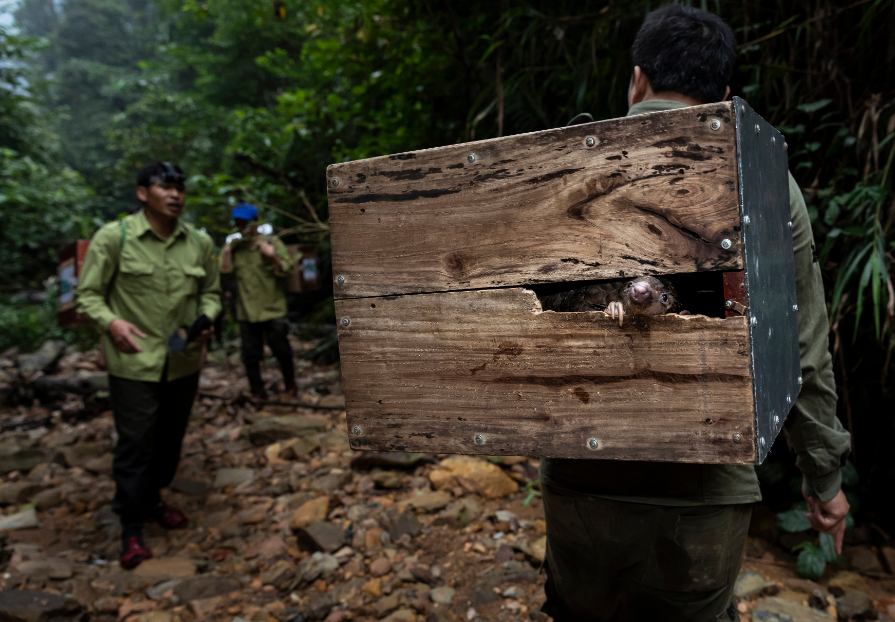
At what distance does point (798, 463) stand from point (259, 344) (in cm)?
469

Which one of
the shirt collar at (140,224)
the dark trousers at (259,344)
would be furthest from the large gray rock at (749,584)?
the dark trousers at (259,344)

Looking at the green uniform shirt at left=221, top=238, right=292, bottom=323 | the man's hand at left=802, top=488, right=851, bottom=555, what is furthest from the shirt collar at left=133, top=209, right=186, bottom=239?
the man's hand at left=802, top=488, right=851, bottom=555

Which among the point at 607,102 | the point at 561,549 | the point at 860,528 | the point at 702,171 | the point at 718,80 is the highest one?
the point at 607,102

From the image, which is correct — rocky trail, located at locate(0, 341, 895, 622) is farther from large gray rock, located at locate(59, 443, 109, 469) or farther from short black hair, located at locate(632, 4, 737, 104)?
short black hair, located at locate(632, 4, 737, 104)

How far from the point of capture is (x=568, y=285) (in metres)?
1.09

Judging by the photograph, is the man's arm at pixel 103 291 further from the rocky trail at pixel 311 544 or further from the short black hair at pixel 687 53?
the short black hair at pixel 687 53

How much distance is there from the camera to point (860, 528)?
8.73ft

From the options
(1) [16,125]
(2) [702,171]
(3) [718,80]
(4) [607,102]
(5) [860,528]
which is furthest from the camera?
(1) [16,125]

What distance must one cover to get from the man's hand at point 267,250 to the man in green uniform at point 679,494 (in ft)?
13.9

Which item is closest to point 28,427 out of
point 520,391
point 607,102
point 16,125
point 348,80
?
point 348,80

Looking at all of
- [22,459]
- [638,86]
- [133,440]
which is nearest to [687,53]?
[638,86]

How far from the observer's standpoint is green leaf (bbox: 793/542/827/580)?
242 cm

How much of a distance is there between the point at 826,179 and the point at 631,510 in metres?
2.28

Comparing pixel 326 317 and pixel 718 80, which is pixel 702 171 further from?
pixel 326 317
